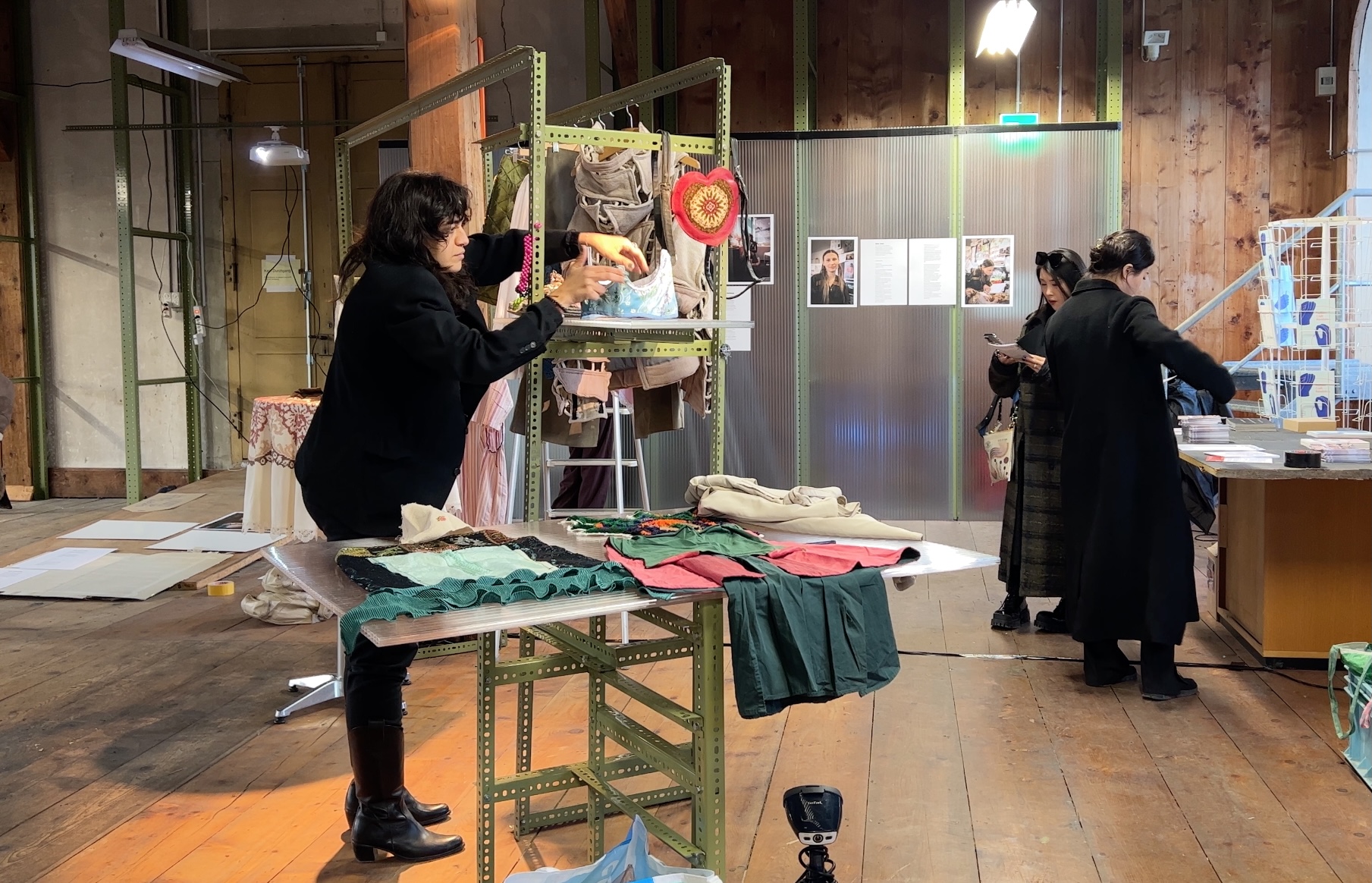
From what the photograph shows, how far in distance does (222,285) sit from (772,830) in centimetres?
696

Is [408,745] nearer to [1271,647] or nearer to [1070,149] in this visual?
[1271,647]

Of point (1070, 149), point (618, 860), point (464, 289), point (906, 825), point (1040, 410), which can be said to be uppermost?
point (1070, 149)

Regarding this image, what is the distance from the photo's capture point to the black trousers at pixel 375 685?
2.54 m

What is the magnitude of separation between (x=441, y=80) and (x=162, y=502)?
4019mm

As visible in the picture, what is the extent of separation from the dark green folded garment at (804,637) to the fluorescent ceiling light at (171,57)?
5604 millimetres

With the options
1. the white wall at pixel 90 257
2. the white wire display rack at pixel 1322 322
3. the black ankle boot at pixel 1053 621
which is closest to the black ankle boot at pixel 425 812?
the black ankle boot at pixel 1053 621

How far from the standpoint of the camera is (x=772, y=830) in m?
2.85

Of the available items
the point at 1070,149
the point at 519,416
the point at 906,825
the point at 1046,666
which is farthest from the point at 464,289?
the point at 1070,149

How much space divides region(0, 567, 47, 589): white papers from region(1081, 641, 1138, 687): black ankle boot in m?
4.66

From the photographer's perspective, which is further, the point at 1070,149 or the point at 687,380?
the point at 1070,149

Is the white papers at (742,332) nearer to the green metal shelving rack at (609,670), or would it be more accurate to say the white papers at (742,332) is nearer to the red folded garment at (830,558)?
the green metal shelving rack at (609,670)

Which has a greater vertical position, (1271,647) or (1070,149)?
(1070,149)

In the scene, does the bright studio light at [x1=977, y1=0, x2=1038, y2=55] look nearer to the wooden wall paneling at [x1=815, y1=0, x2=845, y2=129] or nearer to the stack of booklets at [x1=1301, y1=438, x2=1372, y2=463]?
the wooden wall paneling at [x1=815, y1=0, x2=845, y2=129]

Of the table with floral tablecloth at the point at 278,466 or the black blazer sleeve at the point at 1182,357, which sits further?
the table with floral tablecloth at the point at 278,466
